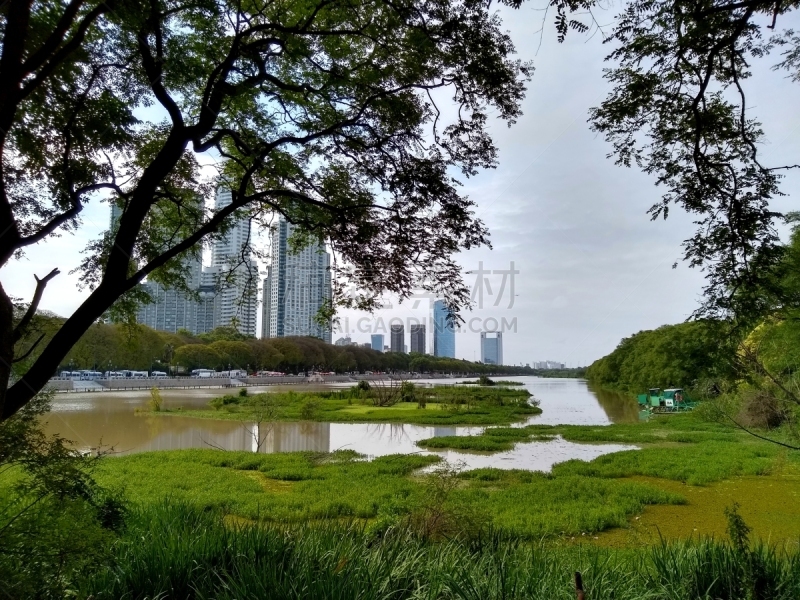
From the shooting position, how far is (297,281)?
18.0 feet

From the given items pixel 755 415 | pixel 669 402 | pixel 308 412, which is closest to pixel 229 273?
pixel 755 415

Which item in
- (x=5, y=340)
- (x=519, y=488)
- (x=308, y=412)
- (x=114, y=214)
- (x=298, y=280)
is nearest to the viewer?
(x=5, y=340)

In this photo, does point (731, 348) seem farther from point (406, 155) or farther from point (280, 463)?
point (280, 463)

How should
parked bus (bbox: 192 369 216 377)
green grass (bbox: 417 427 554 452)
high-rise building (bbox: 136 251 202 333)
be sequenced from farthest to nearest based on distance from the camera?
1. parked bus (bbox: 192 369 216 377)
2. green grass (bbox: 417 427 554 452)
3. high-rise building (bbox: 136 251 202 333)

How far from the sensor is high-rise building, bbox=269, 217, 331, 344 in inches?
165

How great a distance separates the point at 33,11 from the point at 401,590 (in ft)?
11.0

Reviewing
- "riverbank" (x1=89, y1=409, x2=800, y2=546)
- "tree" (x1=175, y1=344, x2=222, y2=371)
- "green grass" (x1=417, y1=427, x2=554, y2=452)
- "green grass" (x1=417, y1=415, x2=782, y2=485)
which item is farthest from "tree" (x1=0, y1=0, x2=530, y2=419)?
"tree" (x1=175, y1=344, x2=222, y2=371)

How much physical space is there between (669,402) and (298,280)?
79.3 feet

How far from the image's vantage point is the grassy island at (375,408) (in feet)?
64.6

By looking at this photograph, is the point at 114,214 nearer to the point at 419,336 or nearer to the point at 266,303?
the point at 266,303

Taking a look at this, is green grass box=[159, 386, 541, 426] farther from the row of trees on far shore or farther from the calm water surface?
the row of trees on far shore

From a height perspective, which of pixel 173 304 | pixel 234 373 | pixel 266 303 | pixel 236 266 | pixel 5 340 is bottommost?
pixel 234 373

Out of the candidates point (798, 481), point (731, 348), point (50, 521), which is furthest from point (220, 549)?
point (798, 481)

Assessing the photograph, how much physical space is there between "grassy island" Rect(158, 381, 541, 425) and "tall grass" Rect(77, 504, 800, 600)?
474 inches
